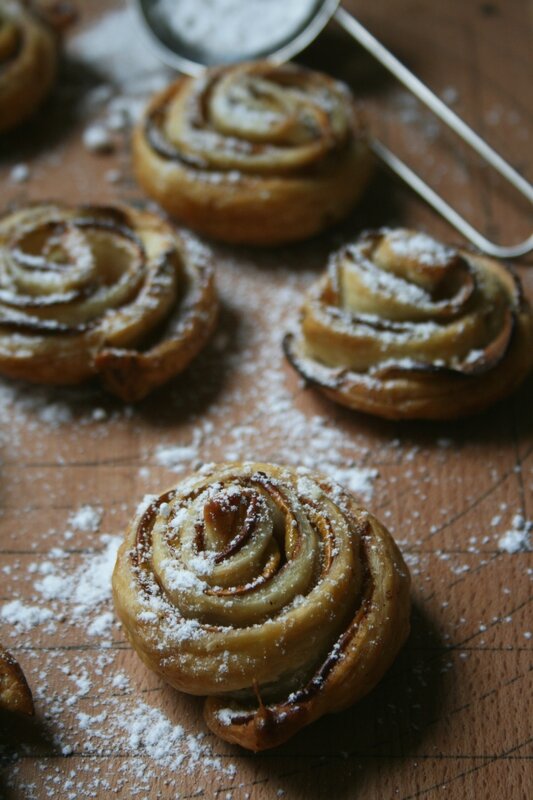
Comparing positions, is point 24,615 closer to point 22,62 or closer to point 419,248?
point 419,248

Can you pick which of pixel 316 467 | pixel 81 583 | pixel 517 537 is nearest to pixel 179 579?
pixel 81 583

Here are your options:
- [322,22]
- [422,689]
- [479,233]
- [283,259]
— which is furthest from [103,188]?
[422,689]

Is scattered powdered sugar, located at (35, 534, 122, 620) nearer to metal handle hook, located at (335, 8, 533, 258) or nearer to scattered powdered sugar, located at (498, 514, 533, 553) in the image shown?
scattered powdered sugar, located at (498, 514, 533, 553)

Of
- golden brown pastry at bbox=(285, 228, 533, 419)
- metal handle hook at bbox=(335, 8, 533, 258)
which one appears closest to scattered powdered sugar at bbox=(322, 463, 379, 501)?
golden brown pastry at bbox=(285, 228, 533, 419)

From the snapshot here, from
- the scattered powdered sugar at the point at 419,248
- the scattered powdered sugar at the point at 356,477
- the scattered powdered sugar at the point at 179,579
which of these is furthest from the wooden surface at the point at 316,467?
the scattered powdered sugar at the point at 419,248

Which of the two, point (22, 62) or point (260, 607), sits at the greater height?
point (260, 607)
